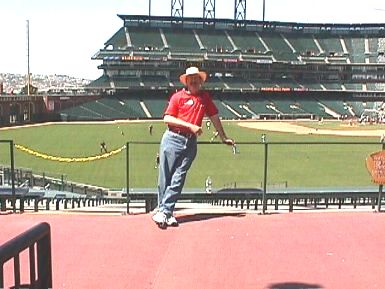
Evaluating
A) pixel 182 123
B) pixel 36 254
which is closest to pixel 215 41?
pixel 182 123

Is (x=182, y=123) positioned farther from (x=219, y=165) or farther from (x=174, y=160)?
(x=219, y=165)

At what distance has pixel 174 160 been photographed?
727 cm

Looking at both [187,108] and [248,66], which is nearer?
A: [187,108]

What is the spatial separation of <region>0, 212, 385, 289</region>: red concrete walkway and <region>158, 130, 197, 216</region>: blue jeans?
1.32 feet

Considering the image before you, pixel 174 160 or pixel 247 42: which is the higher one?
pixel 247 42

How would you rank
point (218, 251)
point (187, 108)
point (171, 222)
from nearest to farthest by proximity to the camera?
point (218, 251) < point (187, 108) < point (171, 222)

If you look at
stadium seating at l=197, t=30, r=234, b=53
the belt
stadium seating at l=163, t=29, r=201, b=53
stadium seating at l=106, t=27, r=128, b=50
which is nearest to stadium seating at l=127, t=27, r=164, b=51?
stadium seating at l=106, t=27, r=128, b=50

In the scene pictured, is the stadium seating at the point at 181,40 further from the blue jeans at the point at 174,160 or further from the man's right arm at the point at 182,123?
the man's right arm at the point at 182,123

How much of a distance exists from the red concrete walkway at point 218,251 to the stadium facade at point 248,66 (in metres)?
81.1

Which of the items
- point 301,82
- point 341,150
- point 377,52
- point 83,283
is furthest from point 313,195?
point 377,52

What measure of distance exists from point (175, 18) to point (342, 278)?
10246 centimetres

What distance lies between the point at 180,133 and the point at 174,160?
0.38 metres

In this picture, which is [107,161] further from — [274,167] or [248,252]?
[248,252]

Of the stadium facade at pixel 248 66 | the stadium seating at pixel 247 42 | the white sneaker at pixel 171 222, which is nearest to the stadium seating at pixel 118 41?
the stadium facade at pixel 248 66
